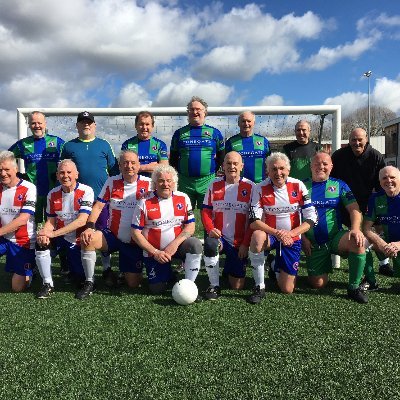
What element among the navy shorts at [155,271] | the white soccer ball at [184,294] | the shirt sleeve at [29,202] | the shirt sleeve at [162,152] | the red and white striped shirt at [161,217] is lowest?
the white soccer ball at [184,294]

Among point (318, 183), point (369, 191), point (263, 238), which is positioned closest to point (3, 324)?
point (263, 238)

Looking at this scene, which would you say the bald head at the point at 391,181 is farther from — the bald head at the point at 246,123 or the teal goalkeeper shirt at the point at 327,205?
the bald head at the point at 246,123

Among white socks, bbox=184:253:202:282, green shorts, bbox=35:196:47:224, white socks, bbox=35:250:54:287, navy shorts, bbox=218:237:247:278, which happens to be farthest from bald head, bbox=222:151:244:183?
green shorts, bbox=35:196:47:224

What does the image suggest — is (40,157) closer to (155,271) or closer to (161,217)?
(161,217)

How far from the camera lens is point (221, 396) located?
2.04 metres

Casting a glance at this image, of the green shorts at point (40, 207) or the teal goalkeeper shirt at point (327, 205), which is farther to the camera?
the green shorts at point (40, 207)

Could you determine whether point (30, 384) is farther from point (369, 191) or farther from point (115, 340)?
point (369, 191)

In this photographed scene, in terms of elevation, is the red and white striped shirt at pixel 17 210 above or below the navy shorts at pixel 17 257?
above

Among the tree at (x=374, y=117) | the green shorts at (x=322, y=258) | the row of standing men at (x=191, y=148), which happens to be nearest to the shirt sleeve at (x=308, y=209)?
the green shorts at (x=322, y=258)

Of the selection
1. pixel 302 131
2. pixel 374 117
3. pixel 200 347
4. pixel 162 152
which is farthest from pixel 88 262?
pixel 374 117

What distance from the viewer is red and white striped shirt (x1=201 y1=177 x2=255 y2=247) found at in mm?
3924

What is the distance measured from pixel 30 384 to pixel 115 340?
660 millimetres

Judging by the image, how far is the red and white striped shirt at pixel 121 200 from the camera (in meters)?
4.02

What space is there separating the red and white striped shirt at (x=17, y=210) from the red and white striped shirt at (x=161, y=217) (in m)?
1.08
